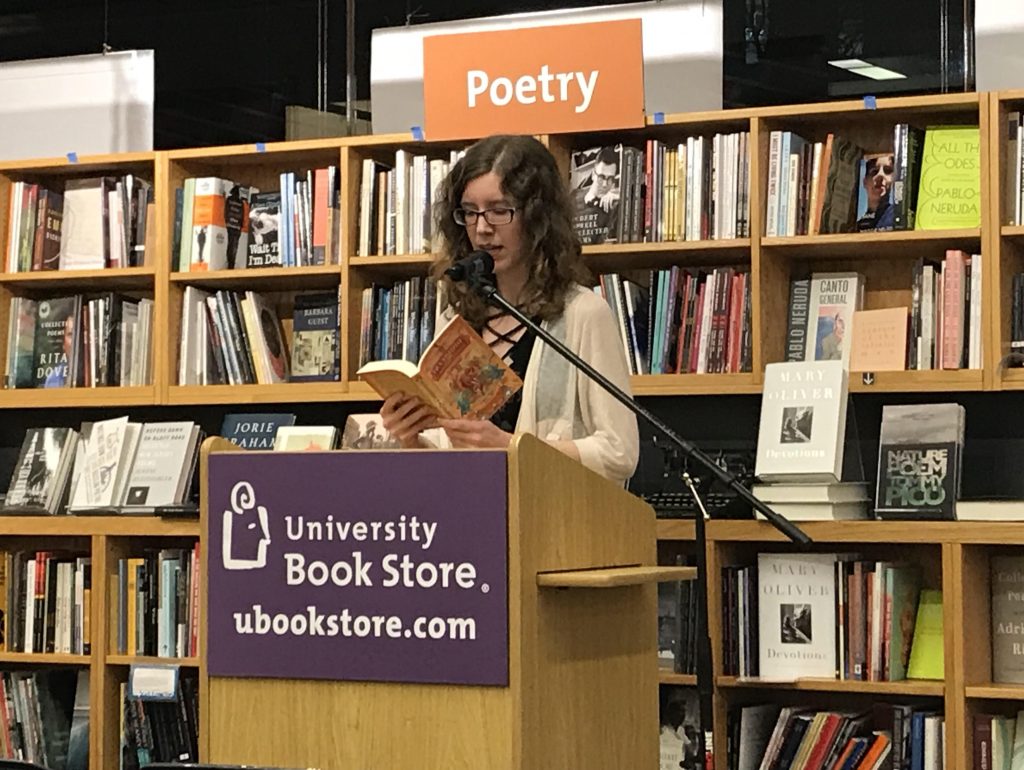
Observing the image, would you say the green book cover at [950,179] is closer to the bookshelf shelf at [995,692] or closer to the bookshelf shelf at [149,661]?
the bookshelf shelf at [995,692]

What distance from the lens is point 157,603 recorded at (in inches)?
174

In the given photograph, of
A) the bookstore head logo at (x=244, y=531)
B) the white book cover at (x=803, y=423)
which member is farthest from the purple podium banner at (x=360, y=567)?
the white book cover at (x=803, y=423)

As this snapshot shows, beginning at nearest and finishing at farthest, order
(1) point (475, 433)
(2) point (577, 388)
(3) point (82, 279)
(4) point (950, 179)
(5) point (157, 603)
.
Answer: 1. (1) point (475, 433)
2. (2) point (577, 388)
3. (4) point (950, 179)
4. (5) point (157, 603)
5. (3) point (82, 279)

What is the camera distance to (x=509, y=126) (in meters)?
4.16

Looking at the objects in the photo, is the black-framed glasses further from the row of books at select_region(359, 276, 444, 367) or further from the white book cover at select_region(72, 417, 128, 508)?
the white book cover at select_region(72, 417, 128, 508)

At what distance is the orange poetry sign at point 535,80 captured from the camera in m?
4.07

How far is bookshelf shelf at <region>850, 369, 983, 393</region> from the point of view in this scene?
3.79m

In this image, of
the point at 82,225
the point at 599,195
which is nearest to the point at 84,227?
the point at 82,225

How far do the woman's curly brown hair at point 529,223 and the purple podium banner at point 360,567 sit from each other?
2.69 feet

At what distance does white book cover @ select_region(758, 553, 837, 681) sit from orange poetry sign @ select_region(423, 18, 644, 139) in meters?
1.23

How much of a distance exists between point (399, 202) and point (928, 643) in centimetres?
185

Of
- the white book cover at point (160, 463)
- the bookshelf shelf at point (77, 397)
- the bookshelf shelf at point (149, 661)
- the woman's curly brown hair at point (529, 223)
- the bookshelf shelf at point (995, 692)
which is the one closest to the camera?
the woman's curly brown hair at point (529, 223)

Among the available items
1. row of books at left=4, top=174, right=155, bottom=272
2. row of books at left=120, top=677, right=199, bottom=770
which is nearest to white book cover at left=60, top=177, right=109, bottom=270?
row of books at left=4, top=174, right=155, bottom=272

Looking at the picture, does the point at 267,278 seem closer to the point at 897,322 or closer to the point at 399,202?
the point at 399,202
